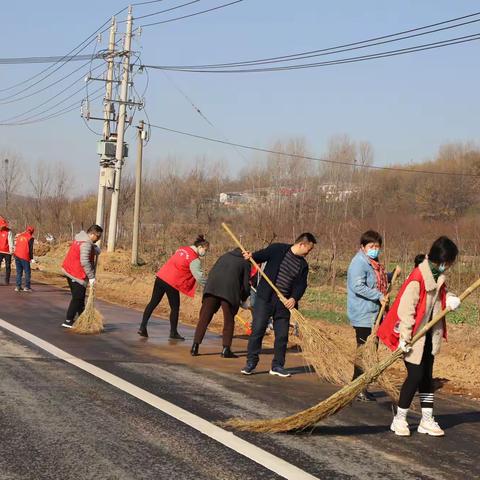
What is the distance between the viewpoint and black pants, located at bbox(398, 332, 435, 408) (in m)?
6.54

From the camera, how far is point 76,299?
41.1 feet

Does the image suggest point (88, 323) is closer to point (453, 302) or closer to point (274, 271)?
point (274, 271)

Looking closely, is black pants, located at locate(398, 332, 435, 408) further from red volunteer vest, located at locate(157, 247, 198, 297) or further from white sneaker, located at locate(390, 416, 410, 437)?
red volunteer vest, located at locate(157, 247, 198, 297)

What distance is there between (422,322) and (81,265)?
708 centimetres

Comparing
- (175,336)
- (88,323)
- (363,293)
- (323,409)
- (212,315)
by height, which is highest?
(363,293)

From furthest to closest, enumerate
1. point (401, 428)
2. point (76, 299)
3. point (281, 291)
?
point (76, 299) → point (281, 291) → point (401, 428)

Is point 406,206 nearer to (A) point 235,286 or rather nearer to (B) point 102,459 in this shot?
(A) point 235,286

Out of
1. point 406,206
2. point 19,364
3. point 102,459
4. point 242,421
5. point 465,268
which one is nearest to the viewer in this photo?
point 102,459

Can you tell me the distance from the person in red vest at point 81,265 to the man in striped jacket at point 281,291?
3.89 m

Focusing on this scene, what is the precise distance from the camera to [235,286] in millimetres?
10438

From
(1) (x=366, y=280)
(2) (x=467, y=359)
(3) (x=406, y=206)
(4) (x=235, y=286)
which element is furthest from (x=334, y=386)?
(3) (x=406, y=206)

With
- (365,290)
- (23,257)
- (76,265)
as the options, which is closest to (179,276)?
(76,265)

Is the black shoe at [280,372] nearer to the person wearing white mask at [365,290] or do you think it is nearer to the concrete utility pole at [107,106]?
the person wearing white mask at [365,290]

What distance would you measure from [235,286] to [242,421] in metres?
4.26
